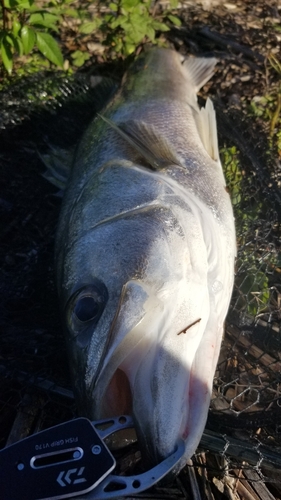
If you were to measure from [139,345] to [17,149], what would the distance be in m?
2.53

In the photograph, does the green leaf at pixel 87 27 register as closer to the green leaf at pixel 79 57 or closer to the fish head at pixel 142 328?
the green leaf at pixel 79 57

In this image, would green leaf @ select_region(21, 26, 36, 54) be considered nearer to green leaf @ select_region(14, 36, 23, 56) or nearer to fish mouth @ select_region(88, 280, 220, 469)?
green leaf @ select_region(14, 36, 23, 56)

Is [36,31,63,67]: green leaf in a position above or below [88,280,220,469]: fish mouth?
above

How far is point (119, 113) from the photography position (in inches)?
153

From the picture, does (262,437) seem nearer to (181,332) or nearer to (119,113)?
(181,332)

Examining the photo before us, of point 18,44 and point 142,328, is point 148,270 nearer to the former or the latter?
point 142,328

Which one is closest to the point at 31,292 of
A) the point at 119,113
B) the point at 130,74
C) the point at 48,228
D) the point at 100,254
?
the point at 48,228

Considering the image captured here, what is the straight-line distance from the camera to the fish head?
2.12m

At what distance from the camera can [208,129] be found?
386 centimetres

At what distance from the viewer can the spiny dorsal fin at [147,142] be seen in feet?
10.6

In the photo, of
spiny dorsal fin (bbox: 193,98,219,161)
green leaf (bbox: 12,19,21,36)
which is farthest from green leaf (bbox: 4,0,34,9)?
spiny dorsal fin (bbox: 193,98,219,161)

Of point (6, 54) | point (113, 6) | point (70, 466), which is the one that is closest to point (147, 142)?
point (6, 54)

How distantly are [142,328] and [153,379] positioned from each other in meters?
0.24

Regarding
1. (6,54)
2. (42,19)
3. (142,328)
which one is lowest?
(142,328)
